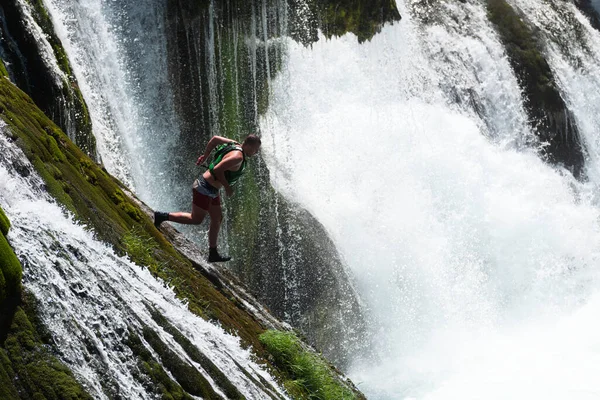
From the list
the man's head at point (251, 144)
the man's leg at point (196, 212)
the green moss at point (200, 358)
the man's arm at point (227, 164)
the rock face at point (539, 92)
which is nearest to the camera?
the green moss at point (200, 358)

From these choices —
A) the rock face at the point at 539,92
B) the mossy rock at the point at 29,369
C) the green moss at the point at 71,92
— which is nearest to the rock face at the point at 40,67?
the green moss at the point at 71,92

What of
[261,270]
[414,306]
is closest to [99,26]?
[261,270]

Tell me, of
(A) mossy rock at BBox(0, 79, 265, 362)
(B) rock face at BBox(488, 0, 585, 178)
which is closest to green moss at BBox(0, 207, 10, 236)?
(A) mossy rock at BBox(0, 79, 265, 362)

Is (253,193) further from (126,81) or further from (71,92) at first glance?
(71,92)

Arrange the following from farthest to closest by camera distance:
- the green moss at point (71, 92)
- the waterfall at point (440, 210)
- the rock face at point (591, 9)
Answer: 1. the rock face at point (591, 9)
2. the waterfall at point (440, 210)
3. the green moss at point (71, 92)

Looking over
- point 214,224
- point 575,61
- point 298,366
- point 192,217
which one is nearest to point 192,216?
point 192,217

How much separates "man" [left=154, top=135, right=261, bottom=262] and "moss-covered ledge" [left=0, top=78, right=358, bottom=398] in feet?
0.95

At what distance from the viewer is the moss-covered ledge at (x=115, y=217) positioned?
5.86 m

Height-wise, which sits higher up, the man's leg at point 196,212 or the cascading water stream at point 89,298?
the man's leg at point 196,212

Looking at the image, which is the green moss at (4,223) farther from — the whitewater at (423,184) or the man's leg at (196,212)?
the whitewater at (423,184)

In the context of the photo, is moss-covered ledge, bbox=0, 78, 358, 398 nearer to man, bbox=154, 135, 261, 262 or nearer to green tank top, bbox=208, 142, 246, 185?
man, bbox=154, 135, 261, 262

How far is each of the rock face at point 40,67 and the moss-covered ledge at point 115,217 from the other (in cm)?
241

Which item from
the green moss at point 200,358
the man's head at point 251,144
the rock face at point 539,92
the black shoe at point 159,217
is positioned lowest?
the green moss at point 200,358

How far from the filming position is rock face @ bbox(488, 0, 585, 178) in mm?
18062
